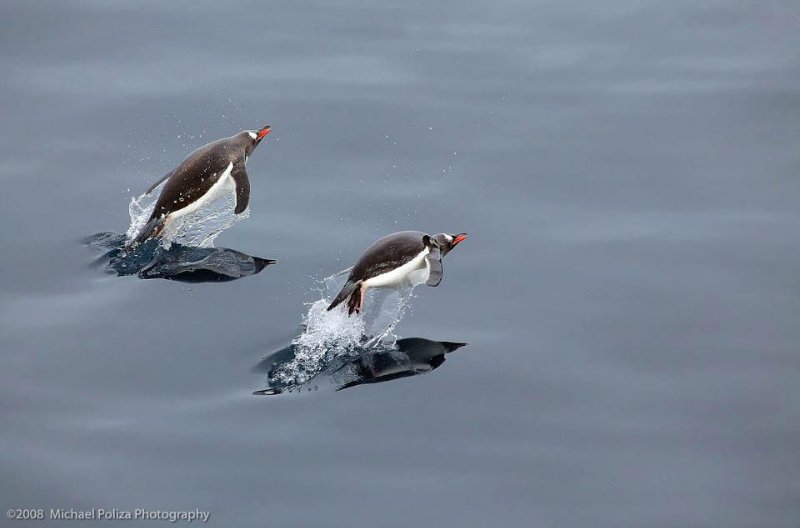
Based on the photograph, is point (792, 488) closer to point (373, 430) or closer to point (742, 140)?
point (373, 430)

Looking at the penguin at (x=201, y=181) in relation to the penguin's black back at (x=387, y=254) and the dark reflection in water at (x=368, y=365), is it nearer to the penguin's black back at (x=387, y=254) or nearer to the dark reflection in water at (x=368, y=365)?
the penguin's black back at (x=387, y=254)

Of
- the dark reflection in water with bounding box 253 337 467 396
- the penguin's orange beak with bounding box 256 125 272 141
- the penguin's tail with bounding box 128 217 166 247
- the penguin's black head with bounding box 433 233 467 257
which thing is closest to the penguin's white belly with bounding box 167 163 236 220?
the penguin's tail with bounding box 128 217 166 247

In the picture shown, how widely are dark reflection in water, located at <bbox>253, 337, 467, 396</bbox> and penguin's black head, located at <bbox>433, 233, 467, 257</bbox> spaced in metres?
1.25

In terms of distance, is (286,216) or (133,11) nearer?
(286,216)

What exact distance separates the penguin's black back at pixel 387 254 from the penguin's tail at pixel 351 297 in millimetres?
64

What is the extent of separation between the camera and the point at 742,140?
1405cm

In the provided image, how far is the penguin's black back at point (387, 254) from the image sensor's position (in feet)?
36.3

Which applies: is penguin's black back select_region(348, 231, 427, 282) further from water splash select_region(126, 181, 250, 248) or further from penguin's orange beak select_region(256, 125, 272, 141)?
penguin's orange beak select_region(256, 125, 272, 141)

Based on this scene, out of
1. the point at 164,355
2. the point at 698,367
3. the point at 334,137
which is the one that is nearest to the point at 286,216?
the point at 334,137

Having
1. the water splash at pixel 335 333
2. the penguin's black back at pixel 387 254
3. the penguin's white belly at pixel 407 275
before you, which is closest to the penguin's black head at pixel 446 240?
the penguin's black back at pixel 387 254

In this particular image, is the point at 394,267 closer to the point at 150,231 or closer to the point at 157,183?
the point at 150,231

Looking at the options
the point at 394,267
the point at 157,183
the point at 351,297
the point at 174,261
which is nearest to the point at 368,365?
the point at 351,297

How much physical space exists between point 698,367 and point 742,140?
450cm

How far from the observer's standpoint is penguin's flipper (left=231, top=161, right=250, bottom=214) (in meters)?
12.7
